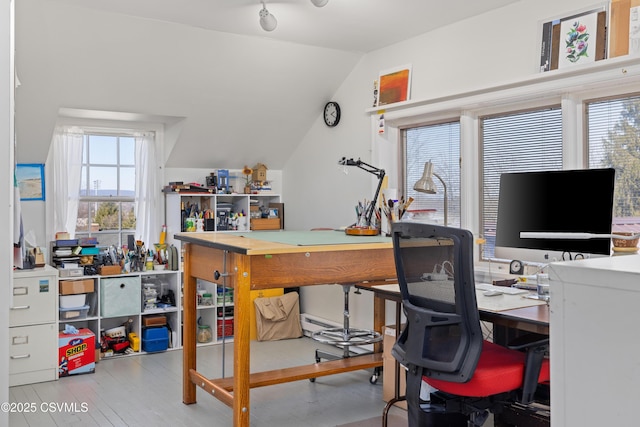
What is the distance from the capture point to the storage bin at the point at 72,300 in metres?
4.47

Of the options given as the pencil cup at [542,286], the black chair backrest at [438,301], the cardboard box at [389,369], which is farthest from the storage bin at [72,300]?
the pencil cup at [542,286]

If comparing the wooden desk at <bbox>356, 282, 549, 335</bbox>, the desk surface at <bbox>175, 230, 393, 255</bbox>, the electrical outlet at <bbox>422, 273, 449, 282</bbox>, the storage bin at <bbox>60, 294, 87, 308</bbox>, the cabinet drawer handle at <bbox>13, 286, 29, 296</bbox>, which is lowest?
the storage bin at <bbox>60, 294, 87, 308</bbox>

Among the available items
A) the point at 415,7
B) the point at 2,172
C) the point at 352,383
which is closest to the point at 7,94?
the point at 2,172

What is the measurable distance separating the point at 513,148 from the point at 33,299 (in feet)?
11.3

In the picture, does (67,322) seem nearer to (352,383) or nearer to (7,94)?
(352,383)

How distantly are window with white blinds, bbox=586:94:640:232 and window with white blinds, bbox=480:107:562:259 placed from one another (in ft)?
0.76

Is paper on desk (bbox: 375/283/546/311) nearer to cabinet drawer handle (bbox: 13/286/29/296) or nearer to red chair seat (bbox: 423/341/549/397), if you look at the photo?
red chair seat (bbox: 423/341/549/397)

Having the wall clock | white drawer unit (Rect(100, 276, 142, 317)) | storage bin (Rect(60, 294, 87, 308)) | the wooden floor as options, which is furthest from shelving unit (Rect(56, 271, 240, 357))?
the wall clock

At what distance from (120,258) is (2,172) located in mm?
2783

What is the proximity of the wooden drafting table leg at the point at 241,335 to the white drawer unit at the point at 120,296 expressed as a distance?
6.80 feet

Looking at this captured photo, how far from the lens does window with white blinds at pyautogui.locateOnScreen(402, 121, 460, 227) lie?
4246 mm

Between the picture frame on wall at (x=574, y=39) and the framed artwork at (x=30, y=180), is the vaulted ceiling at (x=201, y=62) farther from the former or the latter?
the picture frame on wall at (x=574, y=39)

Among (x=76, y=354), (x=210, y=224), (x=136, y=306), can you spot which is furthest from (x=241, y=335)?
(x=210, y=224)

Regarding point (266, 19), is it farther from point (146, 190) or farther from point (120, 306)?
point (120, 306)
